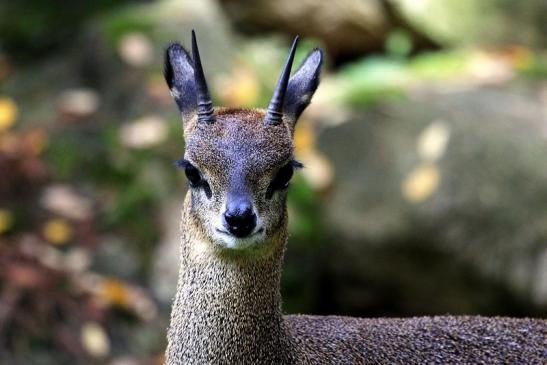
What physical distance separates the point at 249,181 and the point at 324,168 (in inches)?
182

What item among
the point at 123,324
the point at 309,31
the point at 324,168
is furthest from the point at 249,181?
the point at 309,31

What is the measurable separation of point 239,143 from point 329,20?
7443 millimetres

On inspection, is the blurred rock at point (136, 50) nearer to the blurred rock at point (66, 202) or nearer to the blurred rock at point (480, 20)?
the blurred rock at point (66, 202)

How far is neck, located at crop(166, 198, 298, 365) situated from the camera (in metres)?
4.25

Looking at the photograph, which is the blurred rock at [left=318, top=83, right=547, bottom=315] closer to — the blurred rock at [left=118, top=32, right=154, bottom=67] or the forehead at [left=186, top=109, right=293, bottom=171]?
the blurred rock at [left=118, top=32, right=154, bottom=67]

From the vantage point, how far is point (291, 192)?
27.7 ft

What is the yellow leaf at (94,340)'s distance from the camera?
759cm

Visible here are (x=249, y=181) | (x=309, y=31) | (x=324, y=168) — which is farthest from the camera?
(x=309, y=31)

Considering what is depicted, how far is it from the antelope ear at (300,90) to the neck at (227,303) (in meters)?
0.61

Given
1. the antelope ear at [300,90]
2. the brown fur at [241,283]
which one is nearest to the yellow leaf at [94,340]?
the brown fur at [241,283]

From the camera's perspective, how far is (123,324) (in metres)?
7.85

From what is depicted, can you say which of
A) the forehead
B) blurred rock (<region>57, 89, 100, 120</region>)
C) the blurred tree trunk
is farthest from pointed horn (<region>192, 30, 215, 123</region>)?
the blurred tree trunk

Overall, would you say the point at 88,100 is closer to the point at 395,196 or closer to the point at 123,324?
the point at 123,324

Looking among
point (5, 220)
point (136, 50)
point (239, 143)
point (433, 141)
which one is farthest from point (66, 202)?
point (239, 143)
